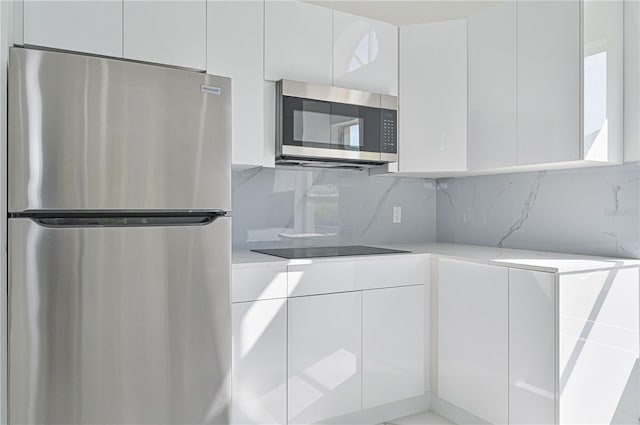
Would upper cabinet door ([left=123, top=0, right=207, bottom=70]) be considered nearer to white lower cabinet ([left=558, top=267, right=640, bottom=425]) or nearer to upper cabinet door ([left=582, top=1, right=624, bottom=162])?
upper cabinet door ([left=582, top=1, right=624, bottom=162])

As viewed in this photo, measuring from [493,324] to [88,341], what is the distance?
1699 mm

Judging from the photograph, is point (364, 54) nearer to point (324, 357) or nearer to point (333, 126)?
point (333, 126)

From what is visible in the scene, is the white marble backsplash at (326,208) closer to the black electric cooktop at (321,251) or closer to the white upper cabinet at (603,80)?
the black electric cooktop at (321,251)

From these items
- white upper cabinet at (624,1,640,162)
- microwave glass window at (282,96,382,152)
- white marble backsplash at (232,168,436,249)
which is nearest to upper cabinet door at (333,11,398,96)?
microwave glass window at (282,96,382,152)

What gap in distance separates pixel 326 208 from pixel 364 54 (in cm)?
93

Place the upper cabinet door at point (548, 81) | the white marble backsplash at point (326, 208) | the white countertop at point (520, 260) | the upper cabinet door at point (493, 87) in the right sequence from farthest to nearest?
1. the white marble backsplash at point (326, 208)
2. the upper cabinet door at point (493, 87)
3. the upper cabinet door at point (548, 81)
4. the white countertop at point (520, 260)

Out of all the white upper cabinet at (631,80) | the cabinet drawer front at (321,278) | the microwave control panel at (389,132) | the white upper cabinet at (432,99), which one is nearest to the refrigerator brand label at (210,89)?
the cabinet drawer front at (321,278)

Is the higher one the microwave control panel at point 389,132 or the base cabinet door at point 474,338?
the microwave control panel at point 389,132

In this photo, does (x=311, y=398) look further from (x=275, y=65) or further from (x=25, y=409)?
(x=275, y=65)

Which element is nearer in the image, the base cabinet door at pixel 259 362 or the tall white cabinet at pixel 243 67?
the base cabinet door at pixel 259 362

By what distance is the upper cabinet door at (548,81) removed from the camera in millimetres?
2084

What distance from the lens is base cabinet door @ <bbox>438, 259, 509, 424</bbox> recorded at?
2.12 m

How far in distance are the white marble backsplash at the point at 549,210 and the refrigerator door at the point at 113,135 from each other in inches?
72.6

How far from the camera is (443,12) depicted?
268cm
